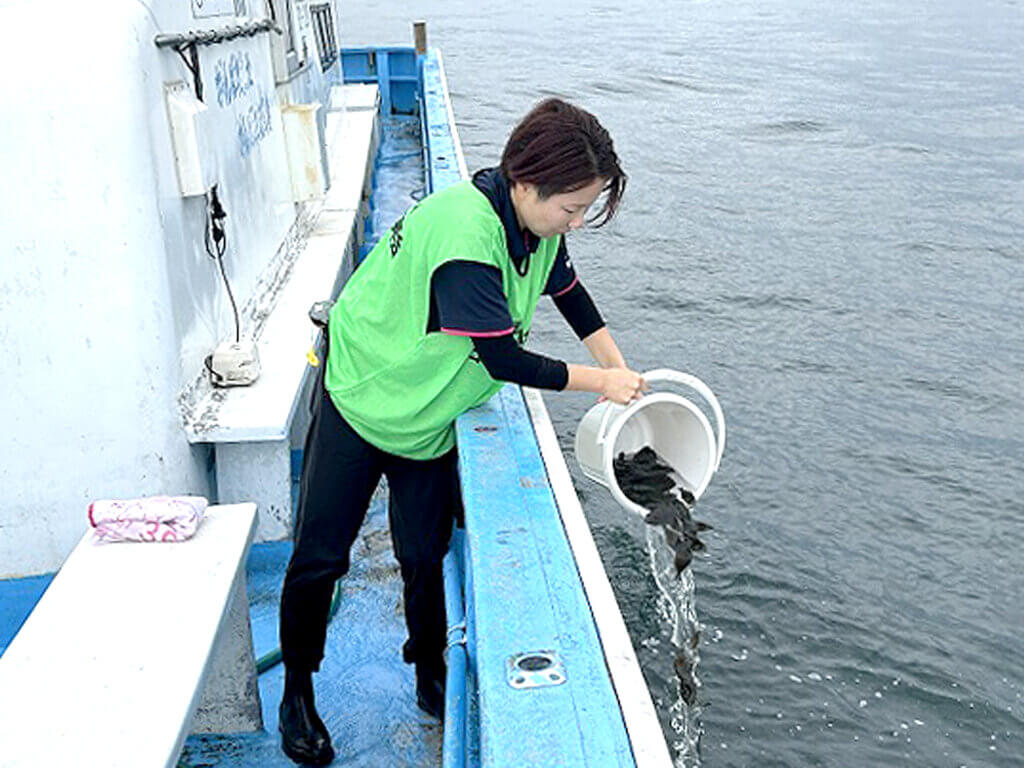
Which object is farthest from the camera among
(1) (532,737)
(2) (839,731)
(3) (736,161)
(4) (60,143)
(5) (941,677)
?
(3) (736,161)

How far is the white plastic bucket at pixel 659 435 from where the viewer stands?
2820 mm

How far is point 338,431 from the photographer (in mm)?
2725

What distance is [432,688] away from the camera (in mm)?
3109

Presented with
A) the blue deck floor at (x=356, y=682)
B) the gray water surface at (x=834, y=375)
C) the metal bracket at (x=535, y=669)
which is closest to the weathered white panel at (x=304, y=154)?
the blue deck floor at (x=356, y=682)

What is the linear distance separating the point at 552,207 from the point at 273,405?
151cm

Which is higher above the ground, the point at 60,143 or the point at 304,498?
the point at 60,143

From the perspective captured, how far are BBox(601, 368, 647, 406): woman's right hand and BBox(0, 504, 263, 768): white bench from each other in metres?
0.98

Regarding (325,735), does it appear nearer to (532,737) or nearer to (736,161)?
(532,737)

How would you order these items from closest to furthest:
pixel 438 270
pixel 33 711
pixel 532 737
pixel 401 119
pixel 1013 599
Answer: pixel 532 737 < pixel 33 711 < pixel 438 270 < pixel 1013 599 < pixel 401 119

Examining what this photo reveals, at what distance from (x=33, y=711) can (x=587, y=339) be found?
5.56 feet

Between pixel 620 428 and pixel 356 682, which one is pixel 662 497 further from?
pixel 356 682

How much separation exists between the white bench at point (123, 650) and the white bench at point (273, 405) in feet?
2.09

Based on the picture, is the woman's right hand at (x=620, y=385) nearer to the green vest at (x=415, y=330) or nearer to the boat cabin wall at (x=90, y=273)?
the green vest at (x=415, y=330)

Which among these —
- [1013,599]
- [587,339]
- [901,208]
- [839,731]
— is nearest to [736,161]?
[901,208]
